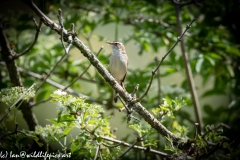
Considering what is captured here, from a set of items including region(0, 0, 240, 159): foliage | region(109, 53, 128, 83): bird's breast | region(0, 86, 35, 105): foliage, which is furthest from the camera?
region(109, 53, 128, 83): bird's breast

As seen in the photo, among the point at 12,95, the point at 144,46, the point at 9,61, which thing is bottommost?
the point at 12,95

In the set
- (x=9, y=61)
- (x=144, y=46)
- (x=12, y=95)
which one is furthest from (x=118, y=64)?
(x=12, y=95)

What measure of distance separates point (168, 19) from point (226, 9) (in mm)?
929

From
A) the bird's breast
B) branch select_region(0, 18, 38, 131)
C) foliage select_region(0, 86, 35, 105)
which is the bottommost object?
foliage select_region(0, 86, 35, 105)

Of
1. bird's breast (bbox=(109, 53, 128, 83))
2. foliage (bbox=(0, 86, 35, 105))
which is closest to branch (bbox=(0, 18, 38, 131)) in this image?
foliage (bbox=(0, 86, 35, 105))

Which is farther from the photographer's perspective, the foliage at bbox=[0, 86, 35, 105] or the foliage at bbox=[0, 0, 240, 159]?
the foliage at bbox=[0, 0, 240, 159]

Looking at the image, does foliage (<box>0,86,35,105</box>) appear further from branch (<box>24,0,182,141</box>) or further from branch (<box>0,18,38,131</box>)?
branch (<box>0,18,38,131</box>)

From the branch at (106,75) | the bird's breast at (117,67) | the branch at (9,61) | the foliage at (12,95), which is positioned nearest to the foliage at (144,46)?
the bird's breast at (117,67)

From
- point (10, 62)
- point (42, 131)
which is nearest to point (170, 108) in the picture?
point (42, 131)

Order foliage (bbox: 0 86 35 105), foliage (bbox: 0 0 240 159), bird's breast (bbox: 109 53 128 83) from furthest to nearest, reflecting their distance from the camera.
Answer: bird's breast (bbox: 109 53 128 83), foliage (bbox: 0 0 240 159), foliage (bbox: 0 86 35 105)

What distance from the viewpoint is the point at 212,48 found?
14.7 ft

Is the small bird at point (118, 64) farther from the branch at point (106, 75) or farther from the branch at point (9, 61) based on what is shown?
the branch at point (106, 75)

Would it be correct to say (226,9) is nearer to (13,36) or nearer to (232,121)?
(232,121)

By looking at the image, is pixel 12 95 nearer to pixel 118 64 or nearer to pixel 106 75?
pixel 106 75
